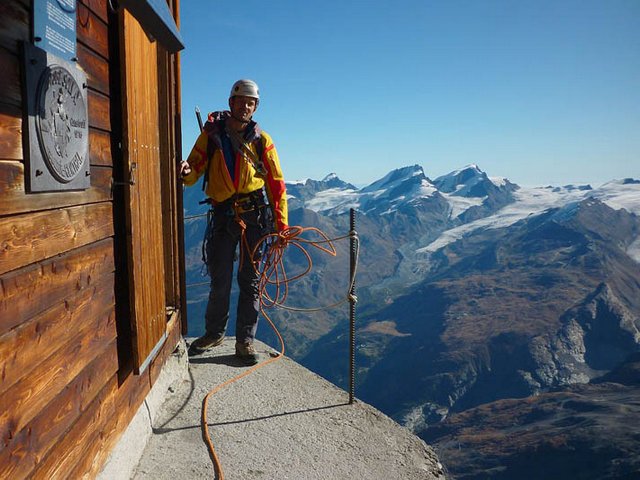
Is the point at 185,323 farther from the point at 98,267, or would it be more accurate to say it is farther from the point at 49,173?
the point at 49,173

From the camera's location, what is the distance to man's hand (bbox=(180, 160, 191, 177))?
5434 millimetres

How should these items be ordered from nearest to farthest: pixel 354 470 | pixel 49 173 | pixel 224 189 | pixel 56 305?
pixel 49 173 < pixel 56 305 < pixel 354 470 < pixel 224 189

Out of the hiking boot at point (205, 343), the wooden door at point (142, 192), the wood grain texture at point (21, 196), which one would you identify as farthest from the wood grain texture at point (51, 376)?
the hiking boot at point (205, 343)

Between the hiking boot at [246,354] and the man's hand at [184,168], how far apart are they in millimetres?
2262

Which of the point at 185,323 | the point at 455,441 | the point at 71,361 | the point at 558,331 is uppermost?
the point at 71,361

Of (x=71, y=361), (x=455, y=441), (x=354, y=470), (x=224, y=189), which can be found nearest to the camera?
(x=71, y=361)

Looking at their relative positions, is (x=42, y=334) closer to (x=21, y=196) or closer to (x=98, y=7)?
(x=21, y=196)

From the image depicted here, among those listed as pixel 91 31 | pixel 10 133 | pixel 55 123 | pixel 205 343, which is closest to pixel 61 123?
pixel 55 123

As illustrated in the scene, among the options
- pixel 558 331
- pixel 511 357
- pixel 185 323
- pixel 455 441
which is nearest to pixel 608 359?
pixel 558 331

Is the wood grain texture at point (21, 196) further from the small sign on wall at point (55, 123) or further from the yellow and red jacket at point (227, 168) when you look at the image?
the yellow and red jacket at point (227, 168)

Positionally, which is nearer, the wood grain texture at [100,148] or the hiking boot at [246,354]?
the wood grain texture at [100,148]

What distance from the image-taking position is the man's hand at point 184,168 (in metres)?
5.43

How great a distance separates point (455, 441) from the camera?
348ft

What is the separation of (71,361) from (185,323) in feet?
11.1
